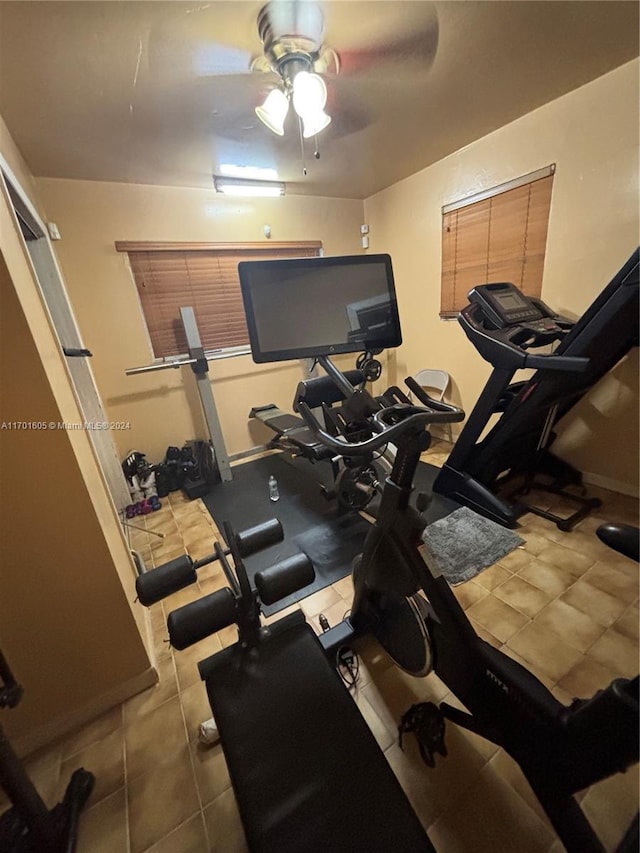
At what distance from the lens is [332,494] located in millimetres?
2451

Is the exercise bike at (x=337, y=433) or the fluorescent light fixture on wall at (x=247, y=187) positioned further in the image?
the fluorescent light fixture on wall at (x=247, y=187)

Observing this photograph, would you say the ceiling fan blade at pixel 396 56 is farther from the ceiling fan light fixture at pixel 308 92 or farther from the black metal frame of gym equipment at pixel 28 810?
the black metal frame of gym equipment at pixel 28 810

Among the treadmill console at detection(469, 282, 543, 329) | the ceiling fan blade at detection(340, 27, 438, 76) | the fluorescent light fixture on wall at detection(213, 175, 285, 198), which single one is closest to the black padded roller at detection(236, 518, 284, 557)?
the treadmill console at detection(469, 282, 543, 329)

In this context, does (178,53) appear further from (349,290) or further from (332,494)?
(332,494)

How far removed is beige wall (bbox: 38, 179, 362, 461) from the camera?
2572 millimetres

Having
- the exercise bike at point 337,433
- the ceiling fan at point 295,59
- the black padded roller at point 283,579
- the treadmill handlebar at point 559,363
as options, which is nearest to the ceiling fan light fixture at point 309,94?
the ceiling fan at point 295,59

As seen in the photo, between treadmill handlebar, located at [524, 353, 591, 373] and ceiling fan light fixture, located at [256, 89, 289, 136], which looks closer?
treadmill handlebar, located at [524, 353, 591, 373]

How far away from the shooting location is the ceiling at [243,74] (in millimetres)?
1278

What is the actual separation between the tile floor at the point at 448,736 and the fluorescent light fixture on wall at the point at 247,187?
3.05 meters

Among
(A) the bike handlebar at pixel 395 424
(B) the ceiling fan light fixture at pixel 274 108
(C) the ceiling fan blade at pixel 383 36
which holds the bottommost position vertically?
(A) the bike handlebar at pixel 395 424

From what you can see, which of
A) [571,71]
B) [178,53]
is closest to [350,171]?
[571,71]

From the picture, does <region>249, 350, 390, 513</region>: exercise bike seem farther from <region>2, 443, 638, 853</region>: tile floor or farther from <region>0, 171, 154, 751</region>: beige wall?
<region>0, 171, 154, 751</region>: beige wall

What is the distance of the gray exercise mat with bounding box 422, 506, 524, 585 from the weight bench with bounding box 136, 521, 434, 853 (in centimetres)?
89

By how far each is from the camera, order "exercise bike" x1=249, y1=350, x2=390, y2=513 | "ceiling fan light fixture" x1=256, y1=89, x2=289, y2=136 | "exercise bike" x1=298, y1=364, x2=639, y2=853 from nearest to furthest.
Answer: "exercise bike" x1=298, y1=364, x2=639, y2=853 < "ceiling fan light fixture" x1=256, y1=89, x2=289, y2=136 < "exercise bike" x1=249, y1=350, x2=390, y2=513
